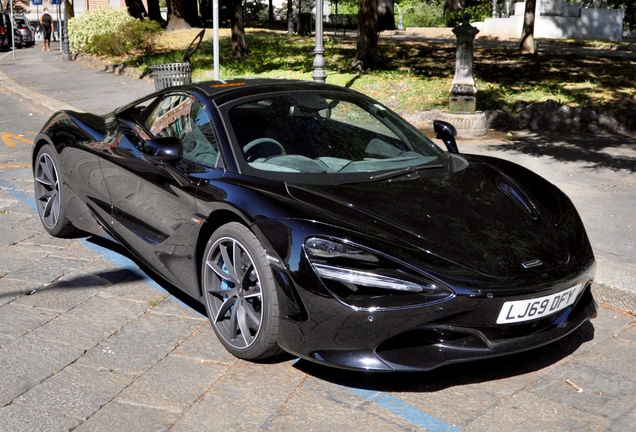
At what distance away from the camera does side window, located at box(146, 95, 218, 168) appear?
4516 millimetres

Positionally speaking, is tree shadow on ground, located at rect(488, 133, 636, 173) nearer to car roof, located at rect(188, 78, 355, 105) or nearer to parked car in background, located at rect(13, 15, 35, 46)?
car roof, located at rect(188, 78, 355, 105)

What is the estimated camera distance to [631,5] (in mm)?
39375

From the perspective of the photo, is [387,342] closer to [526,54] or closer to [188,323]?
[188,323]

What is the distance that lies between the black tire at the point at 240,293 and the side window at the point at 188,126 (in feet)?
1.92

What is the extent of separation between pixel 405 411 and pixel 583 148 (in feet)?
24.0

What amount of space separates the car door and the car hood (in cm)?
72

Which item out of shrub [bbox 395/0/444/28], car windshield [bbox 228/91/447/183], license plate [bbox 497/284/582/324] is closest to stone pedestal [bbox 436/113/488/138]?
car windshield [bbox 228/91/447/183]

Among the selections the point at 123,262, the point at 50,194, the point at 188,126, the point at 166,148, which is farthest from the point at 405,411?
the point at 50,194

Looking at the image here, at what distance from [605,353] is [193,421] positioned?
2.24m

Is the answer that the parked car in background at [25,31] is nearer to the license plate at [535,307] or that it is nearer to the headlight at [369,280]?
the headlight at [369,280]

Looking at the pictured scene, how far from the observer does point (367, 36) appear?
57.8ft

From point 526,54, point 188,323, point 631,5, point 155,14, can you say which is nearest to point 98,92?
point 526,54

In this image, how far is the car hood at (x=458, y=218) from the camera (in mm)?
3686

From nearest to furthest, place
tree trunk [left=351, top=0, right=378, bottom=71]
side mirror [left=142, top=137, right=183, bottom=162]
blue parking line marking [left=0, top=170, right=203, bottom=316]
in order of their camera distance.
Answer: side mirror [left=142, top=137, right=183, bottom=162] < blue parking line marking [left=0, top=170, right=203, bottom=316] < tree trunk [left=351, top=0, right=378, bottom=71]
